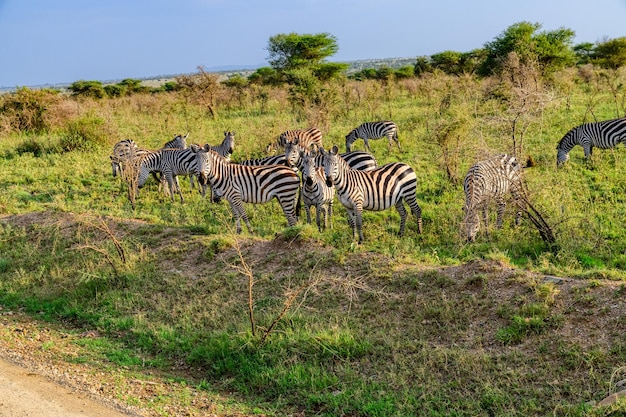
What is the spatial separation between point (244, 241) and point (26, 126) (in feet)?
52.4

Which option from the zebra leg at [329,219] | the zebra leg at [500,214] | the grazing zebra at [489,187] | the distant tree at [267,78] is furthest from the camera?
the distant tree at [267,78]

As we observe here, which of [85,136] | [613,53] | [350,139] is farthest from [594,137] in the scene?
[613,53]

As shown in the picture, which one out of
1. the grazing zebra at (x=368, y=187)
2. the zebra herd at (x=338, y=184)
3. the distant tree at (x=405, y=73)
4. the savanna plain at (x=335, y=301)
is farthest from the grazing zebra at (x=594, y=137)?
the distant tree at (x=405, y=73)

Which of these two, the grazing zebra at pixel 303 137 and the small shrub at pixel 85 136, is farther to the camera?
the small shrub at pixel 85 136

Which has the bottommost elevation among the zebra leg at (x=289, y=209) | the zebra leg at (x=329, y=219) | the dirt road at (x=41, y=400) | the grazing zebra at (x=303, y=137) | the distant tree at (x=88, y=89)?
the dirt road at (x=41, y=400)

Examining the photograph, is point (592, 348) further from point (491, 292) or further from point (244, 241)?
point (244, 241)

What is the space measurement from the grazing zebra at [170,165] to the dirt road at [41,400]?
22.9 feet

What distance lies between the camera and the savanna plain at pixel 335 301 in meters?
5.16

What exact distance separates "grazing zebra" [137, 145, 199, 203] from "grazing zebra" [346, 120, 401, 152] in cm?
539

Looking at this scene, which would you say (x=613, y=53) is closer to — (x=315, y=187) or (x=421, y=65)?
(x=421, y=65)

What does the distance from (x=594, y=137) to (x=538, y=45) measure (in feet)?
44.6

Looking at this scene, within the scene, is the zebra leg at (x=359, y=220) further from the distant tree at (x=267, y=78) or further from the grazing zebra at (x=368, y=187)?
the distant tree at (x=267, y=78)

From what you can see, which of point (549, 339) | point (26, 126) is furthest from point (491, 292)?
A: point (26, 126)

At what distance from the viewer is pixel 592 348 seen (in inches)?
207
